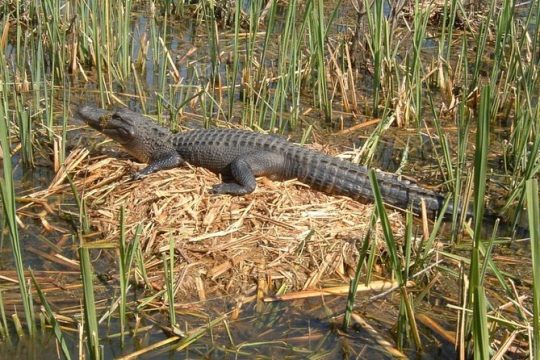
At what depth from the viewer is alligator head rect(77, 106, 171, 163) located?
5887mm

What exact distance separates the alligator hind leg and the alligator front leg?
42 centimetres

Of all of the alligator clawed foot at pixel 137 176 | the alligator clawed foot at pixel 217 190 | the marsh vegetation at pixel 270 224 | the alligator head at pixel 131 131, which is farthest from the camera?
the alligator head at pixel 131 131

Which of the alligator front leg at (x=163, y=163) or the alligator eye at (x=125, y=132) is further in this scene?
the alligator eye at (x=125, y=132)

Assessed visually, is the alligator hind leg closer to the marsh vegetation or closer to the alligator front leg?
the marsh vegetation

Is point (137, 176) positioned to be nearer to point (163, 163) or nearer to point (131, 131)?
point (163, 163)

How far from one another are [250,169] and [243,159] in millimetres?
100

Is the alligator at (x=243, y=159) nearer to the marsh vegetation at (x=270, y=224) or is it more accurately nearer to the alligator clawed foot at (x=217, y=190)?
the alligator clawed foot at (x=217, y=190)

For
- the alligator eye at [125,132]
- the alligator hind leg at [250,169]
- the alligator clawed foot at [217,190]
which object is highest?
the alligator eye at [125,132]

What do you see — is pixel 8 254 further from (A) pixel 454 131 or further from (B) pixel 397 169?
(A) pixel 454 131

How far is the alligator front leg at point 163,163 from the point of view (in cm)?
562

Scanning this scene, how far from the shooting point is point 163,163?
575 cm

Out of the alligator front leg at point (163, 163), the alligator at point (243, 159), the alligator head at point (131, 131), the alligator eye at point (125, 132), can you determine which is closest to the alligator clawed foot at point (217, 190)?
the alligator at point (243, 159)

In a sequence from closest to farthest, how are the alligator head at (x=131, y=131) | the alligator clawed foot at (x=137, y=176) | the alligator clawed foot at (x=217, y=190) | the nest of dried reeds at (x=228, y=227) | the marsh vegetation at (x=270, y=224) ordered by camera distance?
the marsh vegetation at (x=270, y=224), the nest of dried reeds at (x=228, y=227), the alligator clawed foot at (x=217, y=190), the alligator clawed foot at (x=137, y=176), the alligator head at (x=131, y=131)

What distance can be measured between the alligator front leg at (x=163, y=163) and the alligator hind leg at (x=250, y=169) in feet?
1.39
